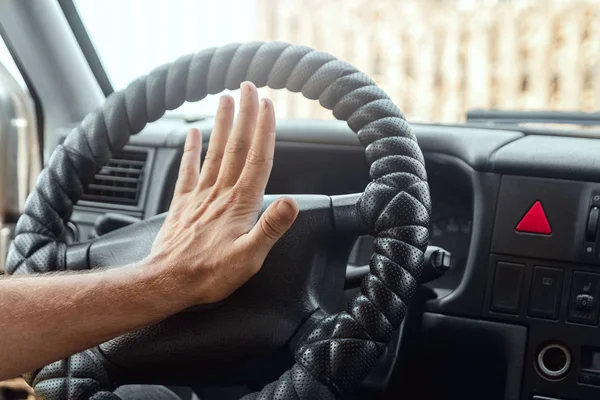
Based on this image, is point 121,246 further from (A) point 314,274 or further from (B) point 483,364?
(B) point 483,364

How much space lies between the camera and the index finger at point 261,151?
109cm

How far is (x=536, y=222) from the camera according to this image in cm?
142

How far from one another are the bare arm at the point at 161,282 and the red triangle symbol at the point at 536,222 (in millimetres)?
532

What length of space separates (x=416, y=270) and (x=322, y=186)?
0.75 m

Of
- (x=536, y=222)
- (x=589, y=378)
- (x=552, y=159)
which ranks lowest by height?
(x=589, y=378)

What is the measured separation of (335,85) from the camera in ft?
3.93

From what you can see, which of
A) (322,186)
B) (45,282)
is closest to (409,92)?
(322,186)

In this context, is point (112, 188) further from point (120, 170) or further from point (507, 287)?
point (507, 287)

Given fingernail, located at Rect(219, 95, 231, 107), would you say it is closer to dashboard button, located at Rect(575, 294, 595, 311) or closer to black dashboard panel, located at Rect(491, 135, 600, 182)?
black dashboard panel, located at Rect(491, 135, 600, 182)

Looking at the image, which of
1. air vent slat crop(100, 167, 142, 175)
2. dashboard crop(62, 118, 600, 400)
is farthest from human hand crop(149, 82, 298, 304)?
air vent slat crop(100, 167, 142, 175)

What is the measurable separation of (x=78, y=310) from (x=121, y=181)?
0.86 m

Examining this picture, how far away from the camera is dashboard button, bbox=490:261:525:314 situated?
143 cm

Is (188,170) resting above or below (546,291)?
above

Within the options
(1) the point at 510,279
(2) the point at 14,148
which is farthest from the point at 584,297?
(2) the point at 14,148
